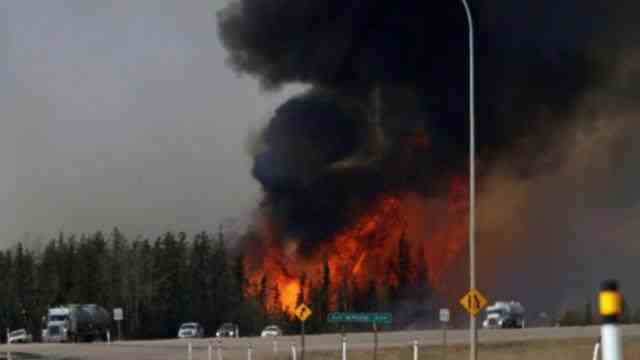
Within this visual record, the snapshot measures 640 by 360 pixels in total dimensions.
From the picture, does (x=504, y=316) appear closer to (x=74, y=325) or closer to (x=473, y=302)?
(x=74, y=325)

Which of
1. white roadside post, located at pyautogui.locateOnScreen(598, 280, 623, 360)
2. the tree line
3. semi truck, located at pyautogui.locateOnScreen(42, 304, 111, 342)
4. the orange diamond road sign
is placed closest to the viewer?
white roadside post, located at pyautogui.locateOnScreen(598, 280, 623, 360)

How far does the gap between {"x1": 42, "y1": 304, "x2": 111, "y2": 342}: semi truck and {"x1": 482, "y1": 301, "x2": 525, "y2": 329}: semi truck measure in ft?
104

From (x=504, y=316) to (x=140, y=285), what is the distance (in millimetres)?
47906

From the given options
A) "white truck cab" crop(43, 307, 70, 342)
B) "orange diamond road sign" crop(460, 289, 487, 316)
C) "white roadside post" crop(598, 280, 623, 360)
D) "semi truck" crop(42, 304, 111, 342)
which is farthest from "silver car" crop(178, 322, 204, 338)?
"white roadside post" crop(598, 280, 623, 360)

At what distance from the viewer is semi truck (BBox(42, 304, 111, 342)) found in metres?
92.2

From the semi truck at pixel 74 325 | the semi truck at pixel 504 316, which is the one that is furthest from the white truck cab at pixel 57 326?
the semi truck at pixel 504 316

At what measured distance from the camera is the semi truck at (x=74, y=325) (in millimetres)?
92188

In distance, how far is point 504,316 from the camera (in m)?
98.3

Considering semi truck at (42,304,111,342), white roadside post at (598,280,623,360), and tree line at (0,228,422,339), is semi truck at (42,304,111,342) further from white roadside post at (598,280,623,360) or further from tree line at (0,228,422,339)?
white roadside post at (598,280,623,360)

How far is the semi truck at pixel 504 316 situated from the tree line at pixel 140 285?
1047 inches

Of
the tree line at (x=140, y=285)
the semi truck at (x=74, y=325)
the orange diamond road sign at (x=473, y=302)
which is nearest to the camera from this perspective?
the orange diamond road sign at (x=473, y=302)

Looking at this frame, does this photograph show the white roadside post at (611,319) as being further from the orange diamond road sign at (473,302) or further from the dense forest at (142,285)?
the dense forest at (142,285)

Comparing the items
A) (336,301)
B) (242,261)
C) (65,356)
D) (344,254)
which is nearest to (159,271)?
(242,261)

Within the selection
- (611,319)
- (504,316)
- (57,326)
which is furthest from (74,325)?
(611,319)
